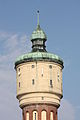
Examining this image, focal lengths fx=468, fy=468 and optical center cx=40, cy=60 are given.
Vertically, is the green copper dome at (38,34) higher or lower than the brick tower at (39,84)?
higher

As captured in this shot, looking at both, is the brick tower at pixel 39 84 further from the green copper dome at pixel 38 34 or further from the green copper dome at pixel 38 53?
the green copper dome at pixel 38 34

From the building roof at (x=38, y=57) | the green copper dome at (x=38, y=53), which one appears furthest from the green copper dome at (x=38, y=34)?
the building roof at (x=38, y=57)

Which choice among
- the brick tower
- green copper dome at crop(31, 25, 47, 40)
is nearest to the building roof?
the brick tower

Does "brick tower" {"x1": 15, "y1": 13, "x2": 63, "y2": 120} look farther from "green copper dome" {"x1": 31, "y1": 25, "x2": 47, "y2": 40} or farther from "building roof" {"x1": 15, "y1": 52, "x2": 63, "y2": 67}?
"green copper dome" {"x1": 31, "y1": 25, "x2": 47, "y2": 40}

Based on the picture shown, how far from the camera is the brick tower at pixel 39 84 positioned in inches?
2707

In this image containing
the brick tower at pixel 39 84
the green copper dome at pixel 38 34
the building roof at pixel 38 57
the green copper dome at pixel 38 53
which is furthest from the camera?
the green copper dome at pixel 38 34

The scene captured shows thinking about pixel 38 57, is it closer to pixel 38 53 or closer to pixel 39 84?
pixel 38 53

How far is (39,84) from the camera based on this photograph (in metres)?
68.6

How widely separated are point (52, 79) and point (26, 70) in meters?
4.10

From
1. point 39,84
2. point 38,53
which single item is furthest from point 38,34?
point 39,84

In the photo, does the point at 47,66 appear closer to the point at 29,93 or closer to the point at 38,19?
the point at 29,93

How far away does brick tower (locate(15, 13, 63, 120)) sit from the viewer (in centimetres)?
6875

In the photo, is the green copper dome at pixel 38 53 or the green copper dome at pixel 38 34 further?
the green copper dome at pixel 38 34

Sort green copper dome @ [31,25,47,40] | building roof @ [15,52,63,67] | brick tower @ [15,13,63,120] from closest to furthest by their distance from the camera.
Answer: brick tower @ [15,13,63,120], building roof @ [15,52,63,67], green copper dome @ [31,25,47,40]
